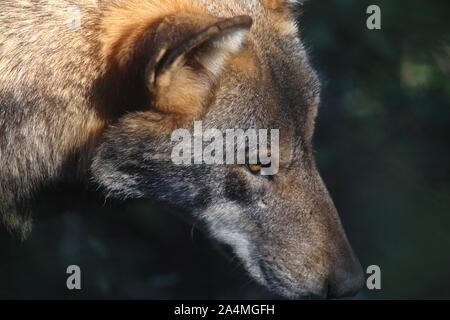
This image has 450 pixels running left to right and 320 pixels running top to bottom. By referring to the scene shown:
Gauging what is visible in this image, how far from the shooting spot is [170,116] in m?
3.00

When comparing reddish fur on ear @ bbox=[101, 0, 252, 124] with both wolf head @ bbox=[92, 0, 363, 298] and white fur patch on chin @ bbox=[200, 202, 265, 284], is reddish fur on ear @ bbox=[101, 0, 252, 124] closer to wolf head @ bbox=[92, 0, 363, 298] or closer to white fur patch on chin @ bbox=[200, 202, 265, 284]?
wolf head @ bbox=[92, 0, 363, 298]

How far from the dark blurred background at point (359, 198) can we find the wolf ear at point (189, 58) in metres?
1.96

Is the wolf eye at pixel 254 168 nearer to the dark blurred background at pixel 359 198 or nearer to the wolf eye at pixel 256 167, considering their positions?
the wolf eye at pixel 256 167

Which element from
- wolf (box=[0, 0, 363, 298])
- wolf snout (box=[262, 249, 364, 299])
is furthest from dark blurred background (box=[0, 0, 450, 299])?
wolf (box=[0, 0, 363, 298])

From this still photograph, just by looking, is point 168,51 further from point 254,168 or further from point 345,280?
point 345,280

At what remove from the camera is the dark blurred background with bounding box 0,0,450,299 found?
493 centimetres

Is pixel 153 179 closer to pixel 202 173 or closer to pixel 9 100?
pixel 202 173

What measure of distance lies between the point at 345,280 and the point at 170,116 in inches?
42.9

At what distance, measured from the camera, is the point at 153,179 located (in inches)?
123

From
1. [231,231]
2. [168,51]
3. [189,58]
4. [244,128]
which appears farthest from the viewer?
[231,231]

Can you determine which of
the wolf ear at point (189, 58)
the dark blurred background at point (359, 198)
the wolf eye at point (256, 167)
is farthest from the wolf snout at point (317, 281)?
the dark blurred background at point (359, 198)

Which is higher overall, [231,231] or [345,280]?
[231,231]

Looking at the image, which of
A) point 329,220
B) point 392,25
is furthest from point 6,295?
point 392,25

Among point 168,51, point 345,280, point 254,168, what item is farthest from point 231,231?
point 168,51
